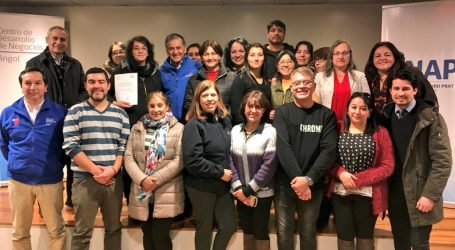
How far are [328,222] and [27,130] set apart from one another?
247 cm

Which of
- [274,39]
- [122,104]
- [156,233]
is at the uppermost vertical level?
[274,39]

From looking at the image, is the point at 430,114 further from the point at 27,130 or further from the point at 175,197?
the point at 27,130

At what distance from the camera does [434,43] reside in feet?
14.5

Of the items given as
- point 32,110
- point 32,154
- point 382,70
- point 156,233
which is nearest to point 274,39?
point 382,70

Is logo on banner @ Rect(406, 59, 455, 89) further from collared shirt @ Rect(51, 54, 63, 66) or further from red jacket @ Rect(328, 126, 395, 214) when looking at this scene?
collared shirt @ Rect(51, 54, 63, 66)

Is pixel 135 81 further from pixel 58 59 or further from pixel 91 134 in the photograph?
pixel 58 59

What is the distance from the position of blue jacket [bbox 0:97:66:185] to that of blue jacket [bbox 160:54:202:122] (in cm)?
90

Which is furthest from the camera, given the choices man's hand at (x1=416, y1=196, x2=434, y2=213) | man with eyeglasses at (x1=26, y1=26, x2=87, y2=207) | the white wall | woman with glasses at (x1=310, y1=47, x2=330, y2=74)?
the white wall

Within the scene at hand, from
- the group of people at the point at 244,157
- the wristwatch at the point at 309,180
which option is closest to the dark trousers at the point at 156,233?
the group of people at the point at 244,157

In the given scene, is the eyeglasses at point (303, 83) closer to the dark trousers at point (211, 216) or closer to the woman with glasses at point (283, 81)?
the woman with glasses at point (283, 81)

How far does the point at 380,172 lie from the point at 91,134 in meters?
1.99

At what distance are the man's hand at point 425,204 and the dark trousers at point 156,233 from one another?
66.1 inches

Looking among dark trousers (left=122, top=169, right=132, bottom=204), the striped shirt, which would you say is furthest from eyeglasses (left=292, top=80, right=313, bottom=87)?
dark trousers (left=122, top=169, right=132, bottom=204)

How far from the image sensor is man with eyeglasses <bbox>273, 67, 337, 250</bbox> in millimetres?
2590
